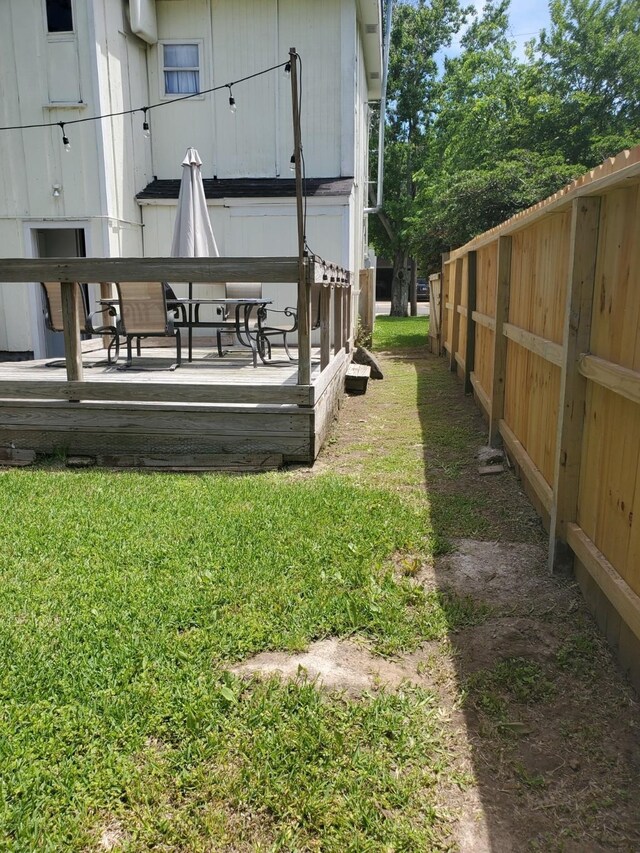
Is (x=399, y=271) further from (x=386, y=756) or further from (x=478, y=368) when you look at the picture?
(x=386, y=756)

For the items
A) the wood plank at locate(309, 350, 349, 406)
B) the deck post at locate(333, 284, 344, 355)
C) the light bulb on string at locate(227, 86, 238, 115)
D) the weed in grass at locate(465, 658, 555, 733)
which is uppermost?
the light bulb on string at locate(227, 86, 238, 115)

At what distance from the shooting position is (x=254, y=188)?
11594mm

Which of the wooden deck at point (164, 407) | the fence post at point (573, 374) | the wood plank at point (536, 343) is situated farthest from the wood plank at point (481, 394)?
the fence post at point (573, 374)

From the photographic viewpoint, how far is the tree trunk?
28312mm

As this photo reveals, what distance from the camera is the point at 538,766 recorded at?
2.15 metres

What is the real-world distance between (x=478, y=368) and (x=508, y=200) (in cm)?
885

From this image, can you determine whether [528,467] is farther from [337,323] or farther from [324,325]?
[337,323]

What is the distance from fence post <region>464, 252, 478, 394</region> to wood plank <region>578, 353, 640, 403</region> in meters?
5.44

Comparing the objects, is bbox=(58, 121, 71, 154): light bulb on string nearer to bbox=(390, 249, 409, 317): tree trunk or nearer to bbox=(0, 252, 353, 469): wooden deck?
bbox=(0, 252, 353, 469): wooden deck

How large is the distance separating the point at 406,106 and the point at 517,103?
463 centimetres

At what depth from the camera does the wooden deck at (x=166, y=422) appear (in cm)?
553

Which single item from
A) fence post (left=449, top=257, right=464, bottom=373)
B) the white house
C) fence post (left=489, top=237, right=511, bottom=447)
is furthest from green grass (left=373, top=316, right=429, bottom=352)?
fence post (left=489, top=237, right=511, bottom=447)

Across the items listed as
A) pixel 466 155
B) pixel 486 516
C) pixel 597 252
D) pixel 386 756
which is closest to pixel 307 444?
pixel 486 516

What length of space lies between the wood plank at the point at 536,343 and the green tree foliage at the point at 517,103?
17965 millimetres
